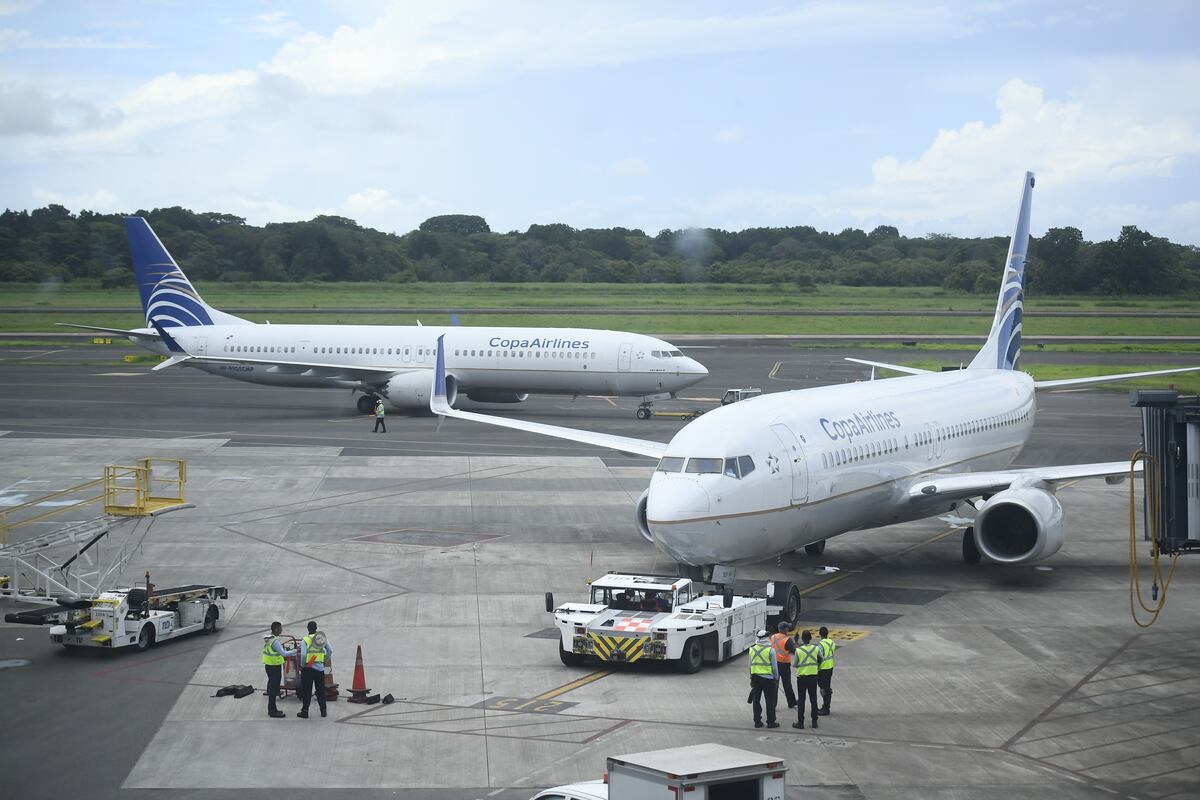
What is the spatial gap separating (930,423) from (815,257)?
553 ft

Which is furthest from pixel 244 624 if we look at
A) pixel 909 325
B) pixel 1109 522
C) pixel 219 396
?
pixel 909 325

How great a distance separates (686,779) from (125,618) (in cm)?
1520

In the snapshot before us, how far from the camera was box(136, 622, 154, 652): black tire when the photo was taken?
24.1m

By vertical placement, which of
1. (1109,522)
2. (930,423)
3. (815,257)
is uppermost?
(815,257)

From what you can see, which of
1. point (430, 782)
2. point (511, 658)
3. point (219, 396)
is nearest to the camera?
point (430, 782)

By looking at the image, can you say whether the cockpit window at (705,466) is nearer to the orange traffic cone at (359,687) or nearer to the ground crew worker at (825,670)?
the ground crew worker at (825,670)

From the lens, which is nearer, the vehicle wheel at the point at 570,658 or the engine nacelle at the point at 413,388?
the vehicle wheel at the point at 570,658

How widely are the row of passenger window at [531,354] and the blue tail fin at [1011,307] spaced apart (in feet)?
76.1

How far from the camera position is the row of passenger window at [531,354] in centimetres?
6272

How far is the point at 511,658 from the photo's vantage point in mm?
23578

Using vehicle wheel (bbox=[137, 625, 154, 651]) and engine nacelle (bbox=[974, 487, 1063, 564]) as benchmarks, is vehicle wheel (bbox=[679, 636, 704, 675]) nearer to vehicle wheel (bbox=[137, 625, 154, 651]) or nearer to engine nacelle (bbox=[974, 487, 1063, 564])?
engine nacelle (bbox=[974, 487, 1063, 564])

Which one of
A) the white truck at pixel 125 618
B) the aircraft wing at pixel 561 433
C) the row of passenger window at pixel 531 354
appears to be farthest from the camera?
the row of passenger window at pixel 531 354

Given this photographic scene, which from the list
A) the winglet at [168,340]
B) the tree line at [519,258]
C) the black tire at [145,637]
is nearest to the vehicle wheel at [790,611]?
the black tire at [145,637]

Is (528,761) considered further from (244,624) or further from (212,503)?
(212,503)
